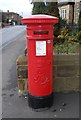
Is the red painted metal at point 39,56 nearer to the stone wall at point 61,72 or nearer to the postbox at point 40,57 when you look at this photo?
the postbox at point 40,57

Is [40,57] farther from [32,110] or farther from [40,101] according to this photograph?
[32,110]

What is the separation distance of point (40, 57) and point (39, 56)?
1.0 inches

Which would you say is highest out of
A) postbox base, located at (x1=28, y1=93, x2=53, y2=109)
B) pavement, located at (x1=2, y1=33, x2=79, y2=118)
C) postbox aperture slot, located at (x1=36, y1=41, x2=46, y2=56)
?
postbox aperture slot, located at (x1=36, y1=41, x2=46, y2=56)

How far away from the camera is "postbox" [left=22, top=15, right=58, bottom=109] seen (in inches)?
188

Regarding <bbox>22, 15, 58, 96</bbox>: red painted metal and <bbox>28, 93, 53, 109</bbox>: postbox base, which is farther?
<bbox>28, 93, 53, 109</bbox>: postbox base

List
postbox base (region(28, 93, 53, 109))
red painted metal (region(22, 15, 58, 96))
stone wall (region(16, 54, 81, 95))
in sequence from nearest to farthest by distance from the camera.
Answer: red painted metal (region(22, 15, 58, 96)) → postbox base (region(28, 93, 53, 109)) → stone wall (region(16, 54, 81, 95))

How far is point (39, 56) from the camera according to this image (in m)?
4.88

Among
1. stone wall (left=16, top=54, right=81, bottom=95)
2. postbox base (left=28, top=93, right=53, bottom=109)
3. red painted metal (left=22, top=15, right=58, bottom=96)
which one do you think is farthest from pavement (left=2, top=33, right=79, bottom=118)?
red painted metal (left=22, top=15, right=58, bottom=96)

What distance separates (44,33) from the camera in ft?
15.7

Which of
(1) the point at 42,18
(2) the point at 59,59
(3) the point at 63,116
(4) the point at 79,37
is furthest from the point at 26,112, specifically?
(4) the point at 79,37

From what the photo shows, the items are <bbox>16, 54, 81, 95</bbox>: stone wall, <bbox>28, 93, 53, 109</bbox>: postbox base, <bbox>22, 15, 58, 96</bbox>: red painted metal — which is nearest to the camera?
<bbox>22, 15, 58, 96</bbox>: red painted metal

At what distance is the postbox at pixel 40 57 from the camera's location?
477 centimetres

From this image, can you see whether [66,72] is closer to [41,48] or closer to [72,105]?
[72,105]

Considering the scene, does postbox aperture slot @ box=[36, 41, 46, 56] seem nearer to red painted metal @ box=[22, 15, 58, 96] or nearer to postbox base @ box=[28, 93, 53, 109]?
red painted metal @ box=[22, 15, 58, 96]
